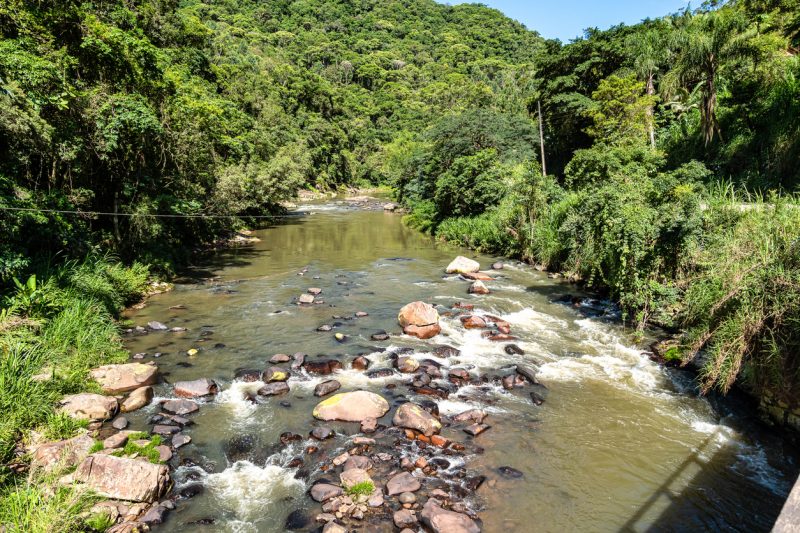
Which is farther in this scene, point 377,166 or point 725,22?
point 377,166

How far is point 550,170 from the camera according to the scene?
141ft

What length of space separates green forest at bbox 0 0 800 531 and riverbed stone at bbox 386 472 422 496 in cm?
425

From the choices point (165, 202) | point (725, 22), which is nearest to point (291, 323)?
point (165, 202)

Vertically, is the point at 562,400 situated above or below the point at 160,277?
below

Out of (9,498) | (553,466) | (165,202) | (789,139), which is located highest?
(789,139)

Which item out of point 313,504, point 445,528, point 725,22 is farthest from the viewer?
point 725,22

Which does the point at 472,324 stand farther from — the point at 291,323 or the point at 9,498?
the point at 9,498

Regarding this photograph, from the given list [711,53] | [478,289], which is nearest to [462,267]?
[478,289]

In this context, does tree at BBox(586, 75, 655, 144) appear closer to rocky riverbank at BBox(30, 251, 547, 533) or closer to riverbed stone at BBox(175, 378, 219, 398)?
rocky riverbank at BBox(30, 251, 547, 533)

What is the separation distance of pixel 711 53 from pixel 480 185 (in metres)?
14.3

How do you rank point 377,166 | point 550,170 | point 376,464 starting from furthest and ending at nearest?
point 377,166 → point 550,170 → point 376,464

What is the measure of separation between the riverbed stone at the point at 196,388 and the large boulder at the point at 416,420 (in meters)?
4.47

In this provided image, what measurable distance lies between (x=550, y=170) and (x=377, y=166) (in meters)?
58.7

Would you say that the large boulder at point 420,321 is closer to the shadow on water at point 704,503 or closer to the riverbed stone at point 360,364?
the riverbed stone at point 360,364
